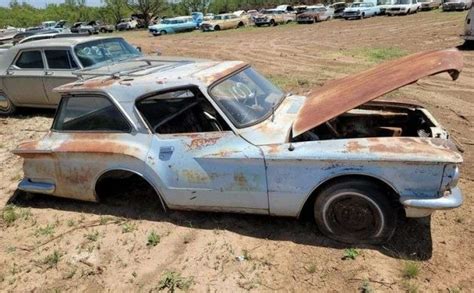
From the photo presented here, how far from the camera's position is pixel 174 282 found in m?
3.52

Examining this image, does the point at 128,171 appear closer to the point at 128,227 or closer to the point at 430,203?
the point at 128,227

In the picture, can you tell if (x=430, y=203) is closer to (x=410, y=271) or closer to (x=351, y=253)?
(x=410, y=271)

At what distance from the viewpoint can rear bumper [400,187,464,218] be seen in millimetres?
3312

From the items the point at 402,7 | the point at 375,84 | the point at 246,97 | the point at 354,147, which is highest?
the point at 375,84

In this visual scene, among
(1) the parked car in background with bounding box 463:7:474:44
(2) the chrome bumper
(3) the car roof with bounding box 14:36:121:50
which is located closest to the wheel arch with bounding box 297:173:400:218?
(2) the chrome bumper

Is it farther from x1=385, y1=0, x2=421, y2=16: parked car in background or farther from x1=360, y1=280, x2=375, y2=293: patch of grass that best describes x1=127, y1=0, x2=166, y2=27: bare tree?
x1=360, y1=280, x2=375, y2=293: patch of grass

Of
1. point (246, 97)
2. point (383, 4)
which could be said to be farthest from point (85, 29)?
point (246, 97)

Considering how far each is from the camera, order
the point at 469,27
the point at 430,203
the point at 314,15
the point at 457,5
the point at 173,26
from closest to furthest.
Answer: the point at 430,203
the point at 469,27
the point at 457,5
the point at 314,15
the point at 173,26

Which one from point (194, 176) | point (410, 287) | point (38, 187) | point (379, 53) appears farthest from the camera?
point (379, 53)

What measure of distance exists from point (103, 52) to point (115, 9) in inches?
2374

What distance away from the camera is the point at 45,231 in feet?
14.6

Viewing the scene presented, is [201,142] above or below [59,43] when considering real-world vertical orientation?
below

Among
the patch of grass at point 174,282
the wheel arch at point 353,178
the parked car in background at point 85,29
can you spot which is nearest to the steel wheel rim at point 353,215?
the wheel arch at point 353,178

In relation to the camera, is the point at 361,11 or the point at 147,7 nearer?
the point at 361,11
